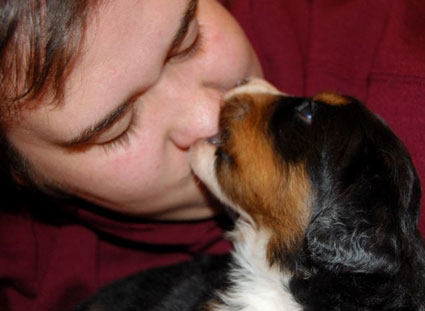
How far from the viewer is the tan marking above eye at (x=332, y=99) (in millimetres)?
2354

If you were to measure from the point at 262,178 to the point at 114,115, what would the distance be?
64 centimetres

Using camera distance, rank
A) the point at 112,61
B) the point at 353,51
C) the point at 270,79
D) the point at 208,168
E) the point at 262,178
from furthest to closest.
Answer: the point at 270,79, the point at 353,51, the point at 208,168, the point at 262,178, the point at 112,61

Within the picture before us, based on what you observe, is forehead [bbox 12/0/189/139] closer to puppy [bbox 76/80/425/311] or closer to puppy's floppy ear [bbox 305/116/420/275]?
puppy [bbox 76/80/425/311]

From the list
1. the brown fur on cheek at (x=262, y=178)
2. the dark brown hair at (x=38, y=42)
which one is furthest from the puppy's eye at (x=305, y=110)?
the dark brown hair at (x=38, y=42)

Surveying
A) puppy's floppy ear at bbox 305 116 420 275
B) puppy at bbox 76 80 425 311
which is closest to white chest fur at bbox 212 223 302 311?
puppy at bbox 76 80 425 311

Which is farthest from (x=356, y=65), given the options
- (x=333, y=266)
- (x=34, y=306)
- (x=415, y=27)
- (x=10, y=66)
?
(x=34, y=306)

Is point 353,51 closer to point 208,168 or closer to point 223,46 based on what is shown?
point 223,46

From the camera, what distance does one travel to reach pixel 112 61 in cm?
208

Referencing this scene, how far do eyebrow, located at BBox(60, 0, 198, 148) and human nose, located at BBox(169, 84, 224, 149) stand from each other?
28cm

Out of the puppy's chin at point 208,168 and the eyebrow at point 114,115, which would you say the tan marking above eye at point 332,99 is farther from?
the eyebrow at point 114,115

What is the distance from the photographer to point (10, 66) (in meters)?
2.00

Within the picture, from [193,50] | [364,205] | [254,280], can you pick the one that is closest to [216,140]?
[193,50]

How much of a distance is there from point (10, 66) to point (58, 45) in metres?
0.18

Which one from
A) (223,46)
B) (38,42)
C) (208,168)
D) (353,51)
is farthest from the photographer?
(353,51)
